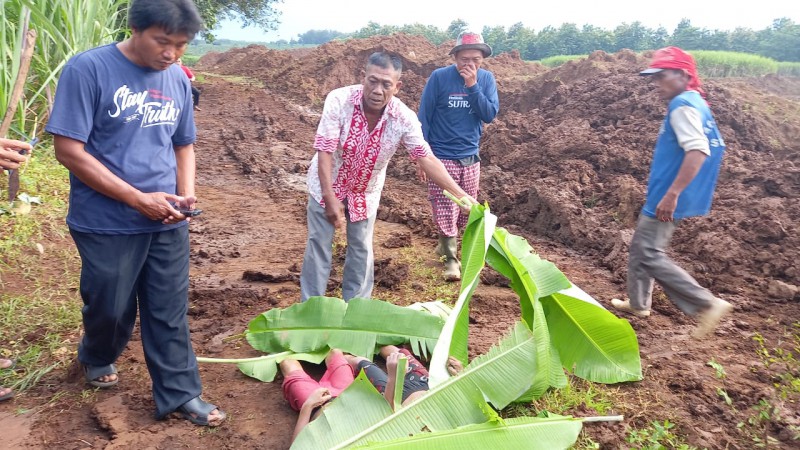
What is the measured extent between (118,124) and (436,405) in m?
1.74

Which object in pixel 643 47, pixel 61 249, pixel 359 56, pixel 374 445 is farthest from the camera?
pixel 643 47

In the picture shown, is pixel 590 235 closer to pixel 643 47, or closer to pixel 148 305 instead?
pixel 148 305

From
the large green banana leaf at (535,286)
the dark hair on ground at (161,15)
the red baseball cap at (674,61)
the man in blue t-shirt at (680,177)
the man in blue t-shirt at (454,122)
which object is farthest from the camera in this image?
the man in blue t-shirt at (454,122)

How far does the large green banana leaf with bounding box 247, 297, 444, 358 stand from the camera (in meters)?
3.32

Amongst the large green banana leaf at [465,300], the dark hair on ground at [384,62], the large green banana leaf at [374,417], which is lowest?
the large green banana leaf at [374,417]

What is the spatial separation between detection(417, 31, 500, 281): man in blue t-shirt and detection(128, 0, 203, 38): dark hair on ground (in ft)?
9.78

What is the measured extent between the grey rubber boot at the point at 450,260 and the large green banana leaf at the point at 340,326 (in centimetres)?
177

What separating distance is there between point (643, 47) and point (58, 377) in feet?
96.4

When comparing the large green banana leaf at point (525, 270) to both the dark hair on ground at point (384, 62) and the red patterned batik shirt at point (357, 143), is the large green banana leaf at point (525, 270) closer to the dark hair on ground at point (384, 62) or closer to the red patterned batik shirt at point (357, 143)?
the red patterned batik shirt at point (357, 143)

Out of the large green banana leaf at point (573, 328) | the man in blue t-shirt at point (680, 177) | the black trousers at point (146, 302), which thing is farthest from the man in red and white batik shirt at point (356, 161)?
the man in blue t-shirt at point (680, 177)

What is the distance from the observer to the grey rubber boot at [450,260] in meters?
5.13

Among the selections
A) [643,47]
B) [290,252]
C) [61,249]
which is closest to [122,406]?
[61,249]

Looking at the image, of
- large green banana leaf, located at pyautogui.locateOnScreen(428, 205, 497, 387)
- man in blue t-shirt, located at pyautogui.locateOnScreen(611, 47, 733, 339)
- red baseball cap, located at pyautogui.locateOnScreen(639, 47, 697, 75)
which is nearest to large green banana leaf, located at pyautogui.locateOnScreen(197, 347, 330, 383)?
large green banana leaf, located at pyautogui.locateOnScreen(428, 205, 497, 387)

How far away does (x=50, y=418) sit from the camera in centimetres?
→ 289
